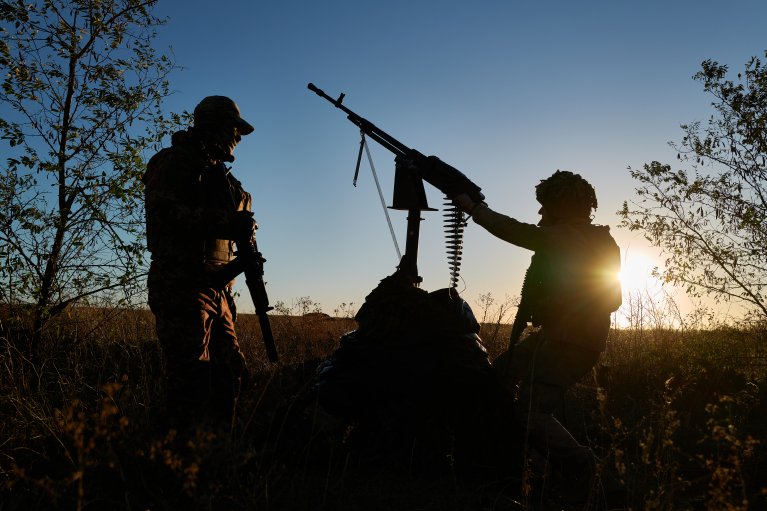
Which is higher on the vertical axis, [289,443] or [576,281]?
[576,281]

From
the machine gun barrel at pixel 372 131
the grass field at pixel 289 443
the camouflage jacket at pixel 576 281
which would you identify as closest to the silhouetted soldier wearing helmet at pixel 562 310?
the camouflage jacket at pixel 576 281

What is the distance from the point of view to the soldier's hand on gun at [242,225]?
4.20 metres

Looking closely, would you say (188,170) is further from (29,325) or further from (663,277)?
(663,277)

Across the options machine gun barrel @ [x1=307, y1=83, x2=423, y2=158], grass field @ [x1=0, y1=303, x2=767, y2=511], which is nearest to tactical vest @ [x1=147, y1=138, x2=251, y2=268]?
grass field @ [x1=0, y1=303, x2=767, y2=511]

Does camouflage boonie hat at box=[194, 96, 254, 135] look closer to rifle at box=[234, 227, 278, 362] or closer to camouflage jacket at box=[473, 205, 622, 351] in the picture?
rifle at box=[234, 227, 278, 362]

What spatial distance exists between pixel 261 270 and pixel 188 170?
0.96m

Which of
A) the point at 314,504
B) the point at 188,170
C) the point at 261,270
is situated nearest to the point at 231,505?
the point at 314,504

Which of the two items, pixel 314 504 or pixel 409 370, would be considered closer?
pixel 314 504

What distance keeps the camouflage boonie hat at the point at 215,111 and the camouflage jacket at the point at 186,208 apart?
0.20 m

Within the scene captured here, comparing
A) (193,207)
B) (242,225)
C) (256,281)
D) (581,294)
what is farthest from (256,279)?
(581,294)

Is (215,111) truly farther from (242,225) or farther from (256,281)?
(256,281)

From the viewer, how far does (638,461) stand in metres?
5.09

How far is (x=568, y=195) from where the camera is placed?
14.8 feet

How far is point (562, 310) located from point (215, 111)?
326 centimetres
